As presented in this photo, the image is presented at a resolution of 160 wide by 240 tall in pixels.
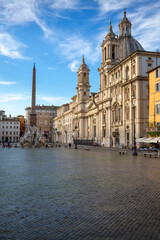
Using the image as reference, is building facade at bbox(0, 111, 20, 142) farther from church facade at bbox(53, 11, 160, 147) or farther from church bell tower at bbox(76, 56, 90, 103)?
church bell tower at bbox(76, 56, 90, 103)

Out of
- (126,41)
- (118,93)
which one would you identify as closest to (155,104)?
(118,93)

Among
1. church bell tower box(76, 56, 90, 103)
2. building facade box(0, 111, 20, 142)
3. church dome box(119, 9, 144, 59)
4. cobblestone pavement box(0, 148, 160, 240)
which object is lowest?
cobblestone pavement box(0, 148, 160, 240)

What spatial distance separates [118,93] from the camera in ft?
163

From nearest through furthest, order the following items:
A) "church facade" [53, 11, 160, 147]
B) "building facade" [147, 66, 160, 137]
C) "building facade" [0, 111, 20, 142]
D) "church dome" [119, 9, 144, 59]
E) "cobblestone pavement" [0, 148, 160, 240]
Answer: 1. "cobblestone pavement" [0, 148, 160, 240]
2. "building facade" [147, 66, 160, 137]
3. "church facade" [53, 11, 160, 147]
4. "church dome" [119, 9, 144, 59]
5. "building facade" [0, 111, 20, 142]

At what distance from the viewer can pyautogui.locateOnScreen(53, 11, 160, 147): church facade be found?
136 ft

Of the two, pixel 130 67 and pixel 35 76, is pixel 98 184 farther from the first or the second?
pixel 35 76

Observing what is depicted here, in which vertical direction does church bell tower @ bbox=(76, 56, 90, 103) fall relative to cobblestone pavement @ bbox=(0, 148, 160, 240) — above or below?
above

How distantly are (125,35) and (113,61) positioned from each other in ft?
39.1

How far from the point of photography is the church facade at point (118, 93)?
41469 millimetres

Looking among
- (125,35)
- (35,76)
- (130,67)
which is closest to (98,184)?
(130,67)

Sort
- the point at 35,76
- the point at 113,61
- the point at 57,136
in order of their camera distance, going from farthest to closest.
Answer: the point at 57,136 < the point at 113,61 < the point at 35,76

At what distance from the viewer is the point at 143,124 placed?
4097cm

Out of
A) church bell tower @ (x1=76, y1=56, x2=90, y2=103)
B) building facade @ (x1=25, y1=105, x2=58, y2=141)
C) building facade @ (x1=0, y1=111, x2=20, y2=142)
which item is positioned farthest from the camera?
building facade @ (x1=25, y1=105, x2=58, y2=141)

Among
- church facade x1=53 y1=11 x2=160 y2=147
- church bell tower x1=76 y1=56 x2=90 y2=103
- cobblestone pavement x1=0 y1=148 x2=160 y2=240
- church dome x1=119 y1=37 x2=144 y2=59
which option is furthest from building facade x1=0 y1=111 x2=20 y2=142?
cobblestone pavement x1=0 y1=148 x2=160 y2=240
